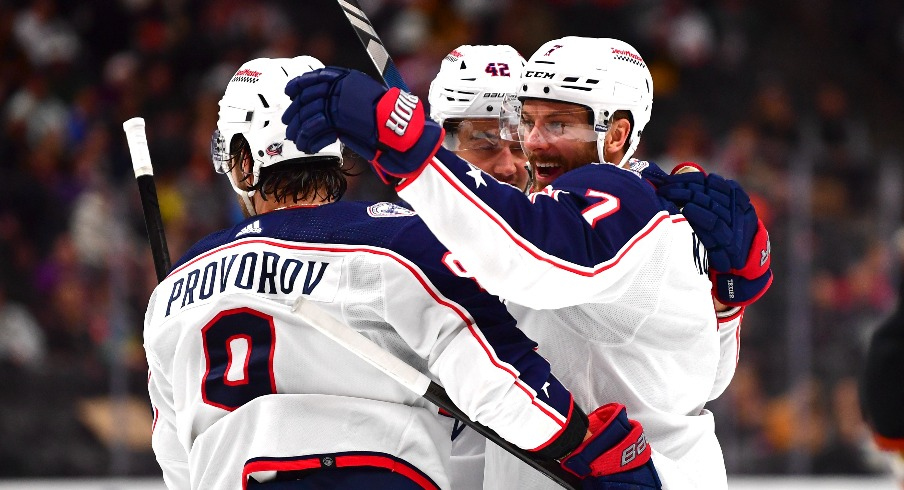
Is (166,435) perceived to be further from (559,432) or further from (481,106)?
(481,106)

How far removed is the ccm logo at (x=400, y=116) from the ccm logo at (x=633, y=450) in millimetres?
744

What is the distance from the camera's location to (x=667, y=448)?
2.53 m

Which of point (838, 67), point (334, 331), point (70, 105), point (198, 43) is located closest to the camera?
point (334, 331)

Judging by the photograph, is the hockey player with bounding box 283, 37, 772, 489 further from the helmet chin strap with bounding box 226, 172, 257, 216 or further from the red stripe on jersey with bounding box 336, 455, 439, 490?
the helmet chin strap with bounding box 226, 172, 257, 216

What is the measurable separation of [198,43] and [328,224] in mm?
6825

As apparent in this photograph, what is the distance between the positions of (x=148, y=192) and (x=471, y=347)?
1006mm

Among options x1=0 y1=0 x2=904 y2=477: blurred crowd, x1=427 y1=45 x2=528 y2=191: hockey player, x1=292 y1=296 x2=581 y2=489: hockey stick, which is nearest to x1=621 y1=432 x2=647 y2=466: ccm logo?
x1=292 y1=296 x2=581 y2=489: hockey stick

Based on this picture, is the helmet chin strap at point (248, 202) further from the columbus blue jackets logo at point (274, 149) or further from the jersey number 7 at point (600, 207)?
the jersey number 7 at point (600, 207)

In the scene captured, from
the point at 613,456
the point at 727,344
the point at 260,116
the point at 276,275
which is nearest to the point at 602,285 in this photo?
the point at 613,456

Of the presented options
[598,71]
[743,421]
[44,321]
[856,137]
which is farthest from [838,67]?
[598,71]

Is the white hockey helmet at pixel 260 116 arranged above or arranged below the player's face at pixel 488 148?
above

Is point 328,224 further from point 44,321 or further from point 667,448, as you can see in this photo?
point 44,321

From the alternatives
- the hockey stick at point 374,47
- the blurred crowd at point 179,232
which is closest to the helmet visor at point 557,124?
the hockey stick at point 374,47

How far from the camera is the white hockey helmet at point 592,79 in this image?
2.53 metres
